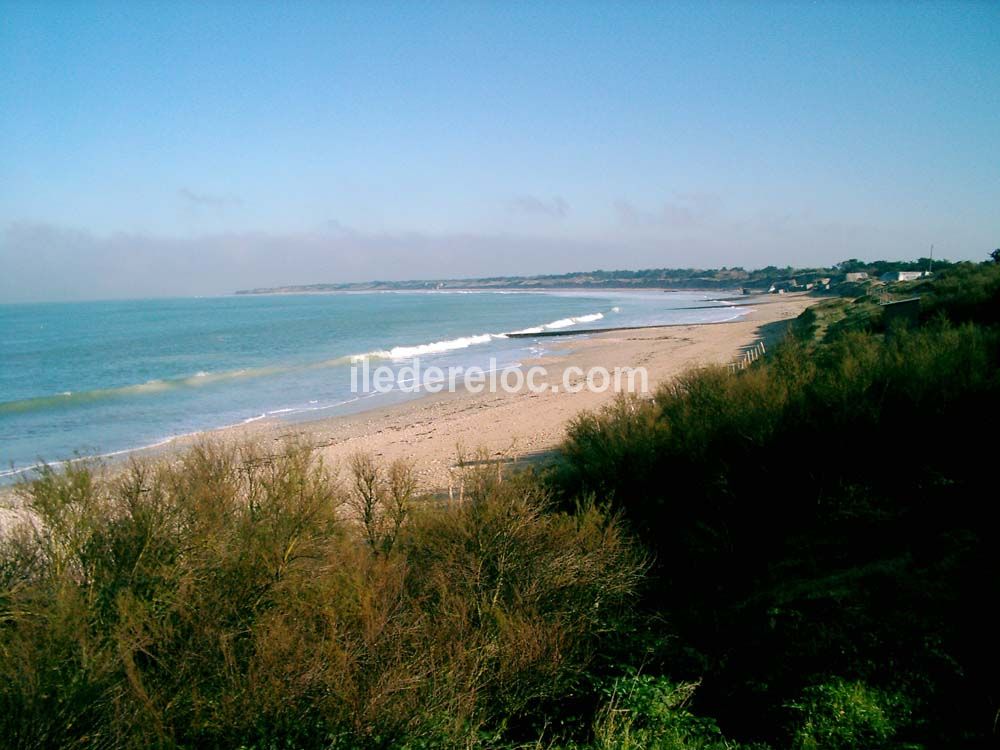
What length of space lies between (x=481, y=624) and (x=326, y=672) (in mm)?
1297

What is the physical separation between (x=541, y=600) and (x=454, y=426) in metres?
13.7

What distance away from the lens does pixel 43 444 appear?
62.7ft

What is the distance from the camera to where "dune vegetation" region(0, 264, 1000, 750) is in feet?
13.0

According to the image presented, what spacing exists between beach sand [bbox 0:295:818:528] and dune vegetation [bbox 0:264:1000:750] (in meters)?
3.25

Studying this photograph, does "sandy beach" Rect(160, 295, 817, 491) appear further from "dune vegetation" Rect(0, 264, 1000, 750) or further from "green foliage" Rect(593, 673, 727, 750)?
"green foliage" Rect(593, 673, 727, 750)

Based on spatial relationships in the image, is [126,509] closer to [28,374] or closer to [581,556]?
[581,556]

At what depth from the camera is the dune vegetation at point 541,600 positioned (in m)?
3.96

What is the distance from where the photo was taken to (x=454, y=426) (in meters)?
18.9

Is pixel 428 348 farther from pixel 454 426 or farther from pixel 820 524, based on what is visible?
pixel 820 524

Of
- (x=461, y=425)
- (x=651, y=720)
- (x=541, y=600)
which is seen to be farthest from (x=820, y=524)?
(x=461, y=425)

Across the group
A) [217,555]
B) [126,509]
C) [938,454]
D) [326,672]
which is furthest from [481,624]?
[938,454]

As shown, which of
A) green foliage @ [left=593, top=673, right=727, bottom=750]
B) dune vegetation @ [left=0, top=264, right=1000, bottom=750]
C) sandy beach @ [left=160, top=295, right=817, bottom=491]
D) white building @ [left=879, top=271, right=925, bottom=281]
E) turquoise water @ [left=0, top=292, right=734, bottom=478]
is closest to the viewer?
dune vegetation @ [left=0, top=264, right=1000, bottom=750]

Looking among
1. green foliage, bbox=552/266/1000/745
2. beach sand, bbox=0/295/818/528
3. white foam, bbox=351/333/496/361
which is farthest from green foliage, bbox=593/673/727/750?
white foam, bbox=351/333/496/361

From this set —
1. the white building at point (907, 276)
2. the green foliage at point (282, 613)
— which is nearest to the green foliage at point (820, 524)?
the green foliage at point (282, 613)
